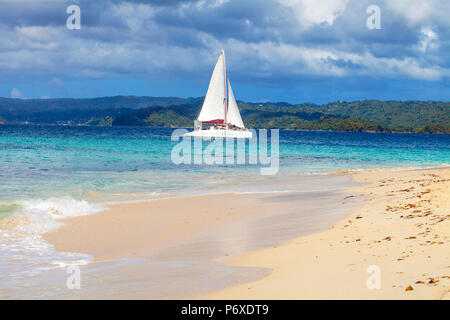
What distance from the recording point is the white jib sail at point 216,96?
75.0 meters

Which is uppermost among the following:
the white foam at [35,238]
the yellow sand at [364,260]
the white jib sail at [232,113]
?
the white jib sail at [232,113]

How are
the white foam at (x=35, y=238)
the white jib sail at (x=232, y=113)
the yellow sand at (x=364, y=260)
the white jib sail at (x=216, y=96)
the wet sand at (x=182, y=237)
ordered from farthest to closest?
the white jib sail at (x=232, y=113)
the white jib sail at (x=216, y=96)
the white foam at (x=35, y=238)
the wet sand at (x=182, y=237)
the yellow sand at (x=364, y=260)

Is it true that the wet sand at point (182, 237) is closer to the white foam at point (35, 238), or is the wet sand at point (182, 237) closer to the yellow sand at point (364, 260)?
the white foam at point (35, 238)

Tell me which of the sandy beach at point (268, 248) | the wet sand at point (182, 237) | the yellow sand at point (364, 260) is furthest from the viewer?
the wet sand at point (182, 237)

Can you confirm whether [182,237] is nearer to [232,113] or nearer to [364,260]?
[364,260]

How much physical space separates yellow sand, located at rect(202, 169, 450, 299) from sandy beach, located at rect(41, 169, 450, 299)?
2 centimetres

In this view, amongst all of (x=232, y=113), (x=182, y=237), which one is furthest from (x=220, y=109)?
(x=182, y=237)

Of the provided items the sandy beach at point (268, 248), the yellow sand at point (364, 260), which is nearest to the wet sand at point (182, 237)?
the sandy beach at point (268, 248)

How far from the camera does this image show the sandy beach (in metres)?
6.30

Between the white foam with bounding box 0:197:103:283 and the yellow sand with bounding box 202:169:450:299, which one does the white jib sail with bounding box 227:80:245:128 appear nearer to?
the white foam with bounding box 0:197:103:283

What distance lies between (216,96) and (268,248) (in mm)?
68160

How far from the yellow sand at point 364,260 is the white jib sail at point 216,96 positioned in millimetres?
65043
